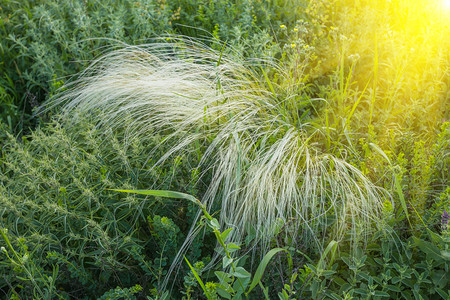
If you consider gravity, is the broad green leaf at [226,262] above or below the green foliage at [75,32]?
below

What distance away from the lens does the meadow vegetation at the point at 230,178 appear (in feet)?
5.13

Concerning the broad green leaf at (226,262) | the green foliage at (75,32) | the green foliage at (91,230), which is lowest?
the green foliage at (91,230)

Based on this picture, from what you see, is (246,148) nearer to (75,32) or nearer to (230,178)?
(230,178)

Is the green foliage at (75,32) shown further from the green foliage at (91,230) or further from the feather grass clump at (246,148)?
the green foliage at (91,230)

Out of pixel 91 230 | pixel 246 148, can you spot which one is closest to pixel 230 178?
pixel 246 148

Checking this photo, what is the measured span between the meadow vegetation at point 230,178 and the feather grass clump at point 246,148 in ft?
0.05

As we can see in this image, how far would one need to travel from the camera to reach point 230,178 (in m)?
1.88

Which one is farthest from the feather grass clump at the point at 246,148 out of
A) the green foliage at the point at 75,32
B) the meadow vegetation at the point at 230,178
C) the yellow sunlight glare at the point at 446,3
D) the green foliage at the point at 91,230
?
the yellow sunlight glare at the point at 446,3

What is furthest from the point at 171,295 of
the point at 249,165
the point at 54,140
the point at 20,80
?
→ the point at 20,80

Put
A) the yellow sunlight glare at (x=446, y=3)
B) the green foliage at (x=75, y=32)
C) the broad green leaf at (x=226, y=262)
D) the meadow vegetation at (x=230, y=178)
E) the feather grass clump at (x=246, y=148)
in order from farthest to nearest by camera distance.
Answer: the yellow sunlight glare at (x=446, y=3) < the green foliage at (x=75, y=32) < the feather grass clump at (x=246, y=148) < the meadow vegetation at (x=230, y=178) < the broad green leaf at (x=226, y=262)

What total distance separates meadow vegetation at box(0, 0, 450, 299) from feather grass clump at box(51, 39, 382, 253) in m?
0.02

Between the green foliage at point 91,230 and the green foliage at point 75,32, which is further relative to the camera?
the green foliage at point 75,32

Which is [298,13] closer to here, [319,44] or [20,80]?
[319,44]

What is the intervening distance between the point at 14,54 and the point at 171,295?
2.66m
